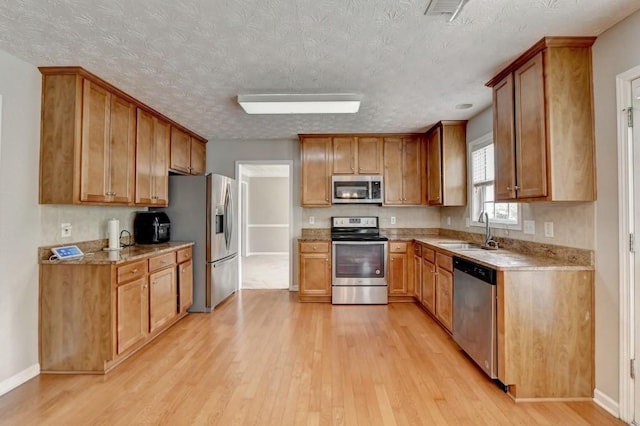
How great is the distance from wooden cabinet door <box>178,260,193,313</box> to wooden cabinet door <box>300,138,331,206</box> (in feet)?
5.84

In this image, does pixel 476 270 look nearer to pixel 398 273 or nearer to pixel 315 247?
pixel 398 273

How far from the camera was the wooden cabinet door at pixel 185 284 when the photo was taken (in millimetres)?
3549

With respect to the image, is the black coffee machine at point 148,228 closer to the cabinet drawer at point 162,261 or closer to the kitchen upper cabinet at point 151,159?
the kitchen upper cabinet at point 151,159

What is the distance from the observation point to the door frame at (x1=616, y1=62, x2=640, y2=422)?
1.81 meters

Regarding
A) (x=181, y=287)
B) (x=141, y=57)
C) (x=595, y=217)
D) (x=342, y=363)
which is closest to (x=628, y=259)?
(x=595, y=217)

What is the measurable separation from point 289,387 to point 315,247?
2.20 meters

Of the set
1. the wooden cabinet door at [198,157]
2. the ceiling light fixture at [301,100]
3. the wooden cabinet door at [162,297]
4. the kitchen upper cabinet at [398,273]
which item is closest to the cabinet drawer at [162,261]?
the wooden cabinet door at [162,297]

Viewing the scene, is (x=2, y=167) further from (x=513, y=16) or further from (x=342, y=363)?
(x=513, y=16)

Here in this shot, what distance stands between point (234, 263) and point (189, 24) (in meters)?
3.47

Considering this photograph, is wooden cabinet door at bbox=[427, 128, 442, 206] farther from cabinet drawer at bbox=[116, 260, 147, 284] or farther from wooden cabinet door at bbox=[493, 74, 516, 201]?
cabinet drawer at bbox=[116, 260, 147, 284]

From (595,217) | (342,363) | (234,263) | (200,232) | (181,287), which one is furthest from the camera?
(234,263)

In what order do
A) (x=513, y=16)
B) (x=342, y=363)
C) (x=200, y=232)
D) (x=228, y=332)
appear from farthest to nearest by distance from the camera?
(x=200, y=232) < (x=228, y=332) < (x=342, y=363) < (x=513, y=16)

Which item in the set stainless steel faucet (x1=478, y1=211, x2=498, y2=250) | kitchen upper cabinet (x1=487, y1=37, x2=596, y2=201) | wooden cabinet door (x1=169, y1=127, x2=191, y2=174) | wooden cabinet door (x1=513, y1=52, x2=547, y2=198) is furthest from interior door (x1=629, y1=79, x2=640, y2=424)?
wooden cabinet door (x1=169, y1=127, x2=191, y2=174)

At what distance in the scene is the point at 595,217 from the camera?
203 centimetres
